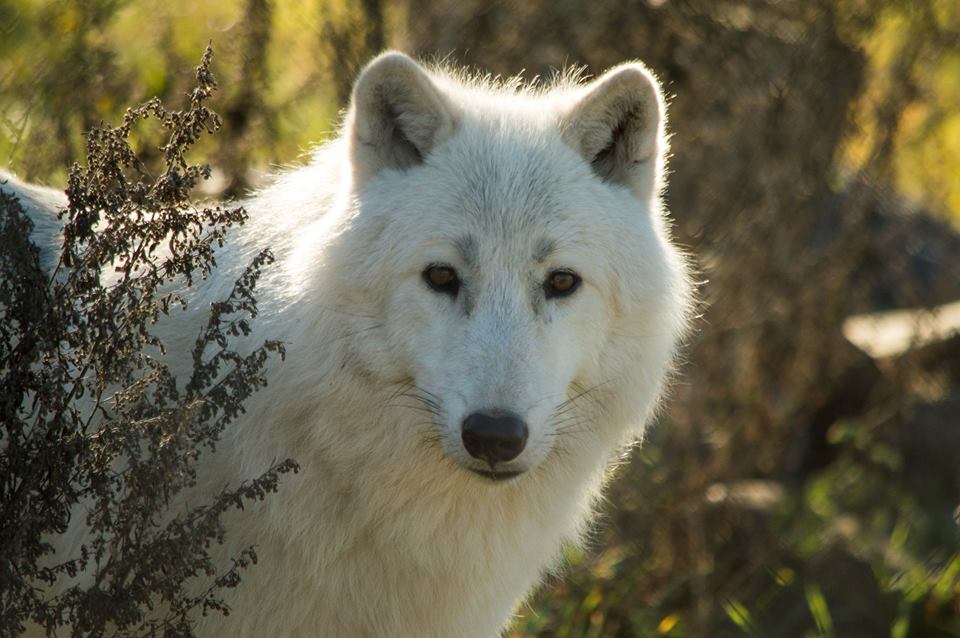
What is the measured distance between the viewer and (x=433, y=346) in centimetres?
315

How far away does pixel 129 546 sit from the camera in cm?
281

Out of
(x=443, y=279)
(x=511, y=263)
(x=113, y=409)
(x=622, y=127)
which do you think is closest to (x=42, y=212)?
(x=113, y=409)

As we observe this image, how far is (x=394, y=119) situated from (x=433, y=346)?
81cm

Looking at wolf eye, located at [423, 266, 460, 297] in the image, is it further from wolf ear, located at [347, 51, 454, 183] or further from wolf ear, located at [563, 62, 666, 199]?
wolf ear, located at [563, 62, 666, 199]

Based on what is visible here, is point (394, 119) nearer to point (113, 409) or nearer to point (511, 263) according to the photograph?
point (511, 263)

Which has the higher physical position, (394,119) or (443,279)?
(394,119)

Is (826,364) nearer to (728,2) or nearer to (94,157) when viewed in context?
(728,2)

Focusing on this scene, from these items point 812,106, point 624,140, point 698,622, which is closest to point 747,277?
point 812,106

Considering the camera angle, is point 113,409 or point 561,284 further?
point 561,284

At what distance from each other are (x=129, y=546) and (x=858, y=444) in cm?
563

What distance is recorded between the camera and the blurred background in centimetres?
583

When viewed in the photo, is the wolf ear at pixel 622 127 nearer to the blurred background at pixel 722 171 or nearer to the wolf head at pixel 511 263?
the wolf head at pixel 511 263

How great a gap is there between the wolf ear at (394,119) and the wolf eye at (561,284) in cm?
61

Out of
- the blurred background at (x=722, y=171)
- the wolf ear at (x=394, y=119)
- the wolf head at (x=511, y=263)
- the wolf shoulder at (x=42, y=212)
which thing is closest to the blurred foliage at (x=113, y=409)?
the wolf head at (x=511, y=263)
